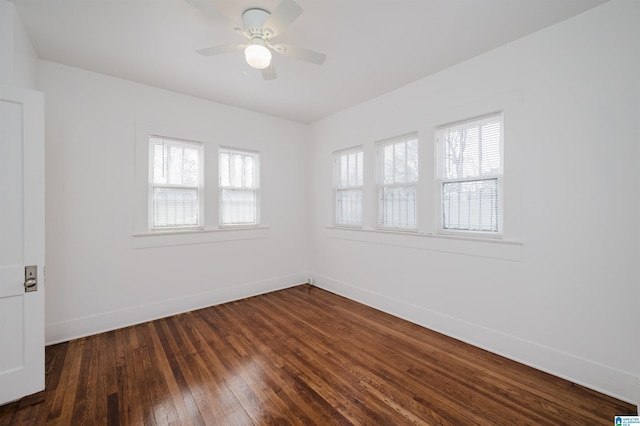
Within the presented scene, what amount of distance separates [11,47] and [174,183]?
5.99ft

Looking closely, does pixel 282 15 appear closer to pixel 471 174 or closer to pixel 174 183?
pixel 471 174

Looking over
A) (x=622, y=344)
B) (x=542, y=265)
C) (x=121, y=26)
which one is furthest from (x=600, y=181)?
(x=121, y=26)

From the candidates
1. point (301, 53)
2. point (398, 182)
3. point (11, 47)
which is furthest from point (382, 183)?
point (11, 47)

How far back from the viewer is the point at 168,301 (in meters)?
3.47

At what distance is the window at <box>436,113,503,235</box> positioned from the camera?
2.69 m

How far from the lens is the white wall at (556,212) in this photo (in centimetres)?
197

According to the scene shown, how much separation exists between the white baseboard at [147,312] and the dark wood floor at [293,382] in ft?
0.40

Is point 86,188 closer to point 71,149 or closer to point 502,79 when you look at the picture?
point 71,149

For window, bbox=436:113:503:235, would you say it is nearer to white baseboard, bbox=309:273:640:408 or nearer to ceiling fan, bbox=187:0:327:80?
white baseboard, bbox=309:273:640:408

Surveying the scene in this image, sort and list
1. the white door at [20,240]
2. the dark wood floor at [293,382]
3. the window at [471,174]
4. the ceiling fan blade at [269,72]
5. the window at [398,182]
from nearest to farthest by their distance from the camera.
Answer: the dark wood floor at [293,382], the white door at [20,240], the ceiling fan blade at [269,72], the window at [471,174], the window at [398,182]

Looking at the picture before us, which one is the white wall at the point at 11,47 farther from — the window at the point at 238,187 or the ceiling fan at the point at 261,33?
the window at the point at 238,187

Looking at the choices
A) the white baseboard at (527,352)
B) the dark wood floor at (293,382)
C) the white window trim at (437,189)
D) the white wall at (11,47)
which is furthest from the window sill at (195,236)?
the white baseboard at (527,352)

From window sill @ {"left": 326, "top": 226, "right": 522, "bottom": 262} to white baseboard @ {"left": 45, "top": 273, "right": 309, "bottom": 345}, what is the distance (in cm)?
169

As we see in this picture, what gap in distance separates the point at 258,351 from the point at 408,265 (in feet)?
6.62
